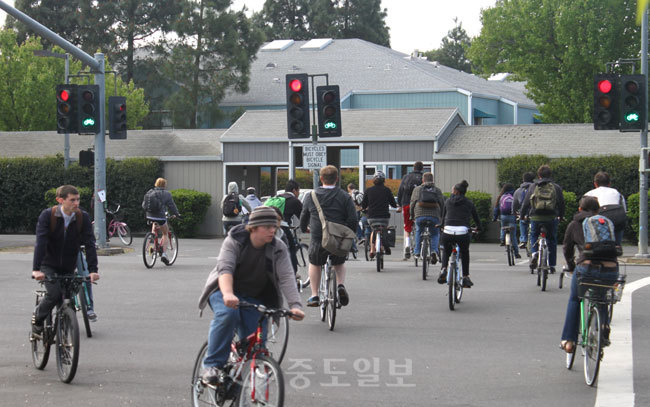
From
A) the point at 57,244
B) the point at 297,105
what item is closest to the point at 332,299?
the point at 57,244

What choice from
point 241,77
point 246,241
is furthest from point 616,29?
point 246,241

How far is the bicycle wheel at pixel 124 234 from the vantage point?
2630 cm

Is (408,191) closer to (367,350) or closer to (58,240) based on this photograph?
(367,350)

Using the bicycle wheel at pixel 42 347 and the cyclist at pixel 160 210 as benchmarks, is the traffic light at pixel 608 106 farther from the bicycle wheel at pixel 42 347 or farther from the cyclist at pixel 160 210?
the bicycle wheel at pixel 42 347

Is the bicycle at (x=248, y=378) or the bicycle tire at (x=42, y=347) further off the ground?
the bicycle at (x=248, y=378)

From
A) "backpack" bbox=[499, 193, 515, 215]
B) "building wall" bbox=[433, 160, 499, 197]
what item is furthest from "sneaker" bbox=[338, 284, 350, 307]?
"building wall" bbox=[433, 160, 499, 197]

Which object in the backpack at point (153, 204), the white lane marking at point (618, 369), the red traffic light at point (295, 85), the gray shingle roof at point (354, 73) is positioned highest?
the gray shingle roof at point (354, 73)

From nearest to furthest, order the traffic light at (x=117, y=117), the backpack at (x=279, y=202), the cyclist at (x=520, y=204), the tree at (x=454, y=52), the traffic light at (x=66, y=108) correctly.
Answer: the backpack at (x=279, y=202) < the cyclist at (x=520, y=204) < the traffic light at (x=66, y=108) < the traffic light at (x=117, y=117) < the tree at (x=454, y=52)

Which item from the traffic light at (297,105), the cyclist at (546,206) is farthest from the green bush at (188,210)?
the cyclist at (546,206)

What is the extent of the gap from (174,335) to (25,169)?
22.2m

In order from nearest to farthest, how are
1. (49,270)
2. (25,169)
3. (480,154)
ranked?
(49,270)
(480,154)
(25,169)

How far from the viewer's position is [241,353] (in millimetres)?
6121

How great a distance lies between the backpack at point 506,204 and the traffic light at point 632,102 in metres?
2.81

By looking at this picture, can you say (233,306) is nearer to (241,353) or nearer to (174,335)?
(241,353)
